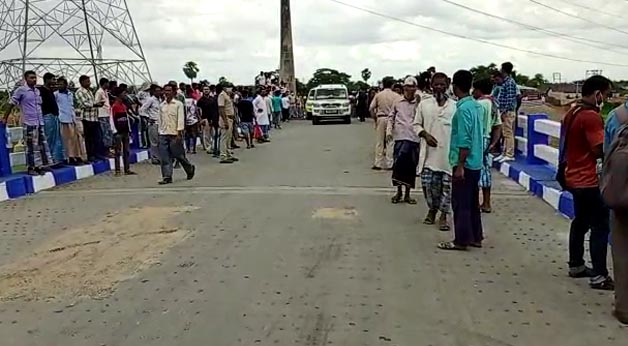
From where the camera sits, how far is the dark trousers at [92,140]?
15.8 meters

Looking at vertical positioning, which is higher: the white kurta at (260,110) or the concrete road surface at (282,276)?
the white kurta at (260,110)

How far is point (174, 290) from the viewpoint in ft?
21.4

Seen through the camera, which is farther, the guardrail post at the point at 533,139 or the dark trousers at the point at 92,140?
the dark trousers at the point at 92,140

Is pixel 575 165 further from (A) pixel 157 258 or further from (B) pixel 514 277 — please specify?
(A) pixel 157 258

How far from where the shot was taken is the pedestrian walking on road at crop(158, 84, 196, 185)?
45.0 feet

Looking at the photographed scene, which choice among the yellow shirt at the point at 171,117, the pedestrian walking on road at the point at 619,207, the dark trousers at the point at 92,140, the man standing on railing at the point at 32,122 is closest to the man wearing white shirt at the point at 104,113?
the dark trousers at the point at 92,140

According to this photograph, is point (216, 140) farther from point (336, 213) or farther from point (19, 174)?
point (336, 213)

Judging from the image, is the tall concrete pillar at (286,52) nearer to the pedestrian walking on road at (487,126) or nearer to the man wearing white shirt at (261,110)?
the man wearing white shirt at (261,110)

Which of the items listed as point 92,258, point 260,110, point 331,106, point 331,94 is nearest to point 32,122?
point 92,258

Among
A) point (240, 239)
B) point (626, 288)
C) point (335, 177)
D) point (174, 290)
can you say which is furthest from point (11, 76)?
point (626, 288)

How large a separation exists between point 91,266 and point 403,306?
10.5 feet

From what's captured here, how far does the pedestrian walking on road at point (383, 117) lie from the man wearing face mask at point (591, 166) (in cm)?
757

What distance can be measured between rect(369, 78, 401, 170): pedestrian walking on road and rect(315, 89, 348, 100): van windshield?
23616 millimetres

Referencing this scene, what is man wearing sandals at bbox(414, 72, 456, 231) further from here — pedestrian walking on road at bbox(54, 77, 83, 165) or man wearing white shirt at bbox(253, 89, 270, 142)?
man wearing white shirt at bbox(253, 89, 270, 142)
